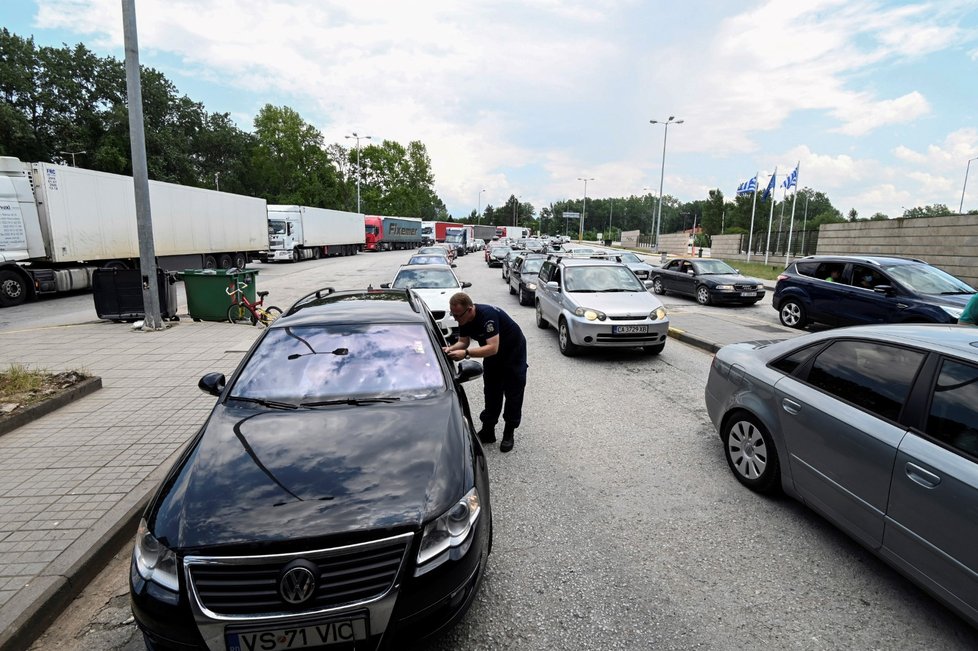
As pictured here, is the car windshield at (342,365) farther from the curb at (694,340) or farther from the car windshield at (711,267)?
the car windshield at (711,267)

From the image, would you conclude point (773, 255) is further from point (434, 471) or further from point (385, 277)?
point (434, 471)

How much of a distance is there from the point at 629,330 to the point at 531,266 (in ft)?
30.0

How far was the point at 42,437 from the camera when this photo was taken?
200 inches

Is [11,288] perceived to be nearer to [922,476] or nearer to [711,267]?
[922,476]

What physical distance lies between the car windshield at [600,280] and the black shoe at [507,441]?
15.9 ft

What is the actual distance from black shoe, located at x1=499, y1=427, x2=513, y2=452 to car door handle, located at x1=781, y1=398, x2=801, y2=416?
2343 millimetres

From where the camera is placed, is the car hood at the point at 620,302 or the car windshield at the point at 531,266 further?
the car windshield at the point at 531,266

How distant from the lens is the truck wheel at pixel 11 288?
557 inches

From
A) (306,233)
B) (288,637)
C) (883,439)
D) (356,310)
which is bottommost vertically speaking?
(288,637)

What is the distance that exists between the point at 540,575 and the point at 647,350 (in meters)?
6.53

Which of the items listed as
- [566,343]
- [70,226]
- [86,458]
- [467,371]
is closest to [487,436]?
[467,371]

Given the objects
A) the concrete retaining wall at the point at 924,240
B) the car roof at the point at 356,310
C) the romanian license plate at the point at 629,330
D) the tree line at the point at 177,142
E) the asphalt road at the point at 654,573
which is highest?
the tree line at the point at 177,142

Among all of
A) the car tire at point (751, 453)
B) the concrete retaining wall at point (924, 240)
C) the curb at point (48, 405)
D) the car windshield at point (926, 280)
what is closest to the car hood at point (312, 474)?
the car tire at point (751, 453)

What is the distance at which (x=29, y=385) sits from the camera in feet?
19.9
